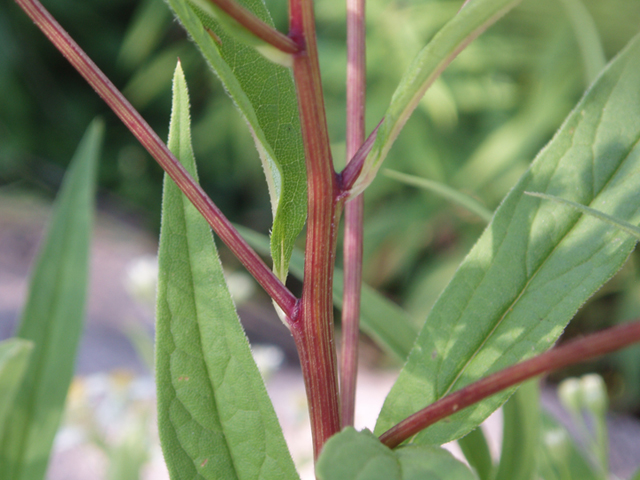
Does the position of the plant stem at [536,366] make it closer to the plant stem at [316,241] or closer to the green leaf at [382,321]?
the plant stem at [316,241]

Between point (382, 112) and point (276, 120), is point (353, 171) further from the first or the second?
point (382, 112)

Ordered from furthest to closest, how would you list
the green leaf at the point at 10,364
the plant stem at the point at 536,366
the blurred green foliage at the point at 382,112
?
the blurred green foliage at the point at 382,112, the green leaf at the point at 10,364, the plant stem at the point at 536,366

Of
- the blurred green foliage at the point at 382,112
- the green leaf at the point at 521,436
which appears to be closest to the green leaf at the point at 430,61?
the green leaf at the point at 521,436

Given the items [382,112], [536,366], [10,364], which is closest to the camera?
[536,366]

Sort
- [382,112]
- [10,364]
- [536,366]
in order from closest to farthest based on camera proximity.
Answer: [536,366] → [10,364] → [382,112]

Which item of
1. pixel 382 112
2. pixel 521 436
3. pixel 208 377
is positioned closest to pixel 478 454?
pixel 521 436
